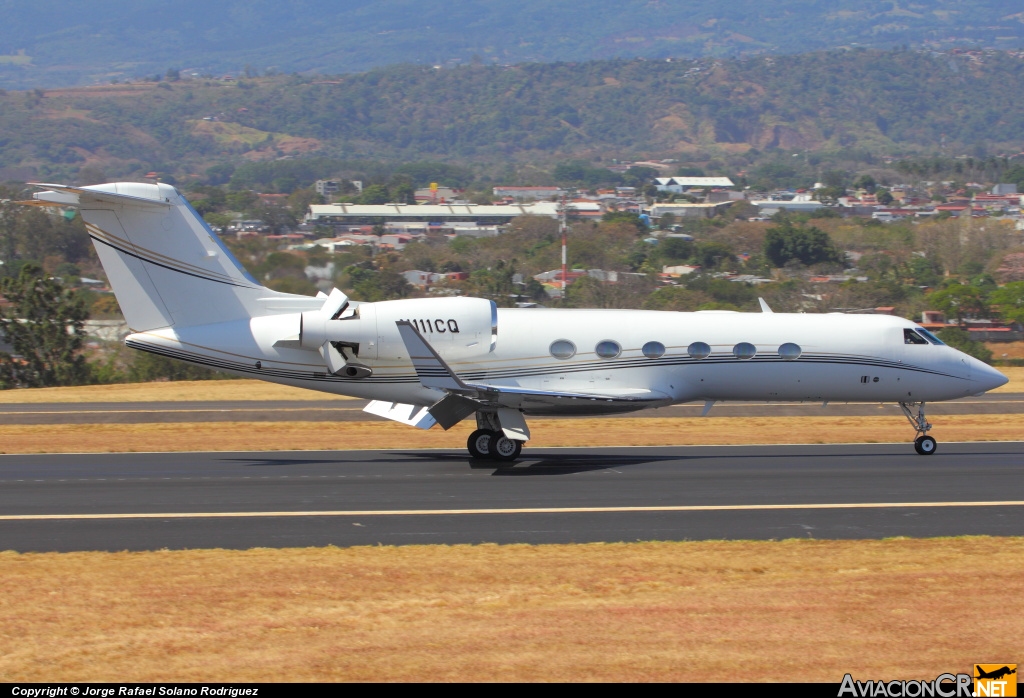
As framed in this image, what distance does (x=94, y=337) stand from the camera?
52.9 meters

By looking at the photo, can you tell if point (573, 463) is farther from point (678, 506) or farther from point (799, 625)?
point (799, 625)

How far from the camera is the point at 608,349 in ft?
69.7

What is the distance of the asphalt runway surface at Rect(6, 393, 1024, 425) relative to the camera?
2953 centimetres

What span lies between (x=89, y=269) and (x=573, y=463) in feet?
229

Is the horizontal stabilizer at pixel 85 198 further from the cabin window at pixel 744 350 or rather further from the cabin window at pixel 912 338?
the cabin window at pixel 912 338

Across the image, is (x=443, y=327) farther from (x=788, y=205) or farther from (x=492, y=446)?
(x=788, y=205)

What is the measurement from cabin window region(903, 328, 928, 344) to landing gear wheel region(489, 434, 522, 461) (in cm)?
767

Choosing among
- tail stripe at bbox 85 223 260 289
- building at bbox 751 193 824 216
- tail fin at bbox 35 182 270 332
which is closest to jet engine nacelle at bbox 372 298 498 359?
tail fin at bbox 35 182 270 332

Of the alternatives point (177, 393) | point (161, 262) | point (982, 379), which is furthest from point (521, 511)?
point (177, 393)

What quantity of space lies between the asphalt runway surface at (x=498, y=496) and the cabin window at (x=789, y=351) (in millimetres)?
1869

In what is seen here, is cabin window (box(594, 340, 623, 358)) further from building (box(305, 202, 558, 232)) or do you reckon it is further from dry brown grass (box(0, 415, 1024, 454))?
building (box(305, 202, 558, 232))

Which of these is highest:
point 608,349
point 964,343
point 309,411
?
point 608,349

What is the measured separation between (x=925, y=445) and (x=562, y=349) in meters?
7.10

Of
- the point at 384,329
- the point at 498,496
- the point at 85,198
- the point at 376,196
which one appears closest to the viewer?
the point at 498,496
